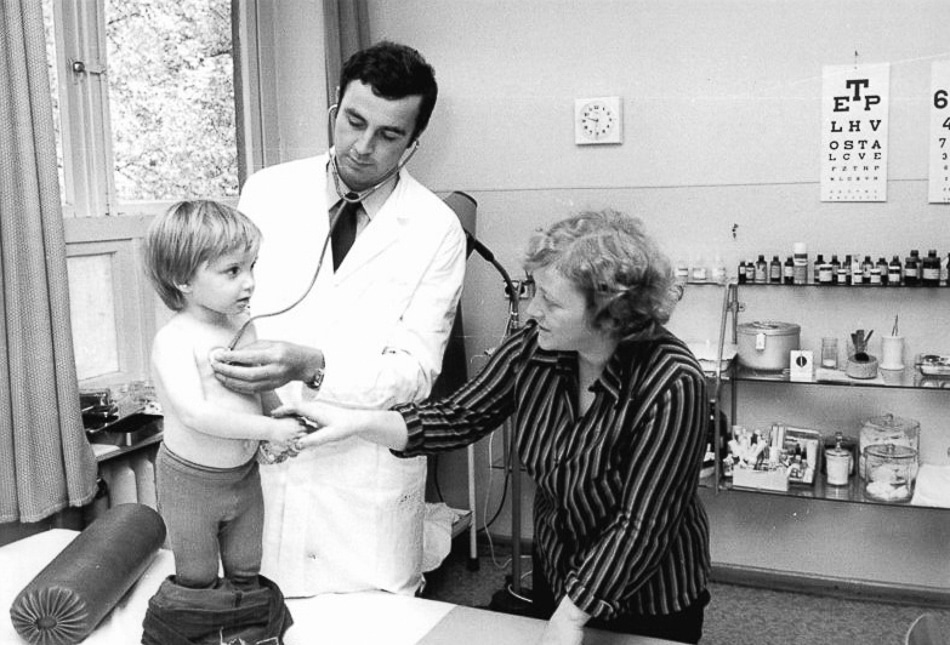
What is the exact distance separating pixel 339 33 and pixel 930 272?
2.21m

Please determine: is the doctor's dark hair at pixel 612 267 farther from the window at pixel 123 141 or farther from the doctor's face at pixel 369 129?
the window at pixel 123 141

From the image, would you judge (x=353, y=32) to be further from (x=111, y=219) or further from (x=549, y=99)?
(x=111, y=219)

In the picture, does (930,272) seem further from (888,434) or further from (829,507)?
(829,507)

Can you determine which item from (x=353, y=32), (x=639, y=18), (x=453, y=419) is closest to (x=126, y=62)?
(x=353, y=32)

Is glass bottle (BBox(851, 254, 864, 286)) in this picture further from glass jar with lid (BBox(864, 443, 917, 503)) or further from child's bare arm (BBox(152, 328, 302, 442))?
child's bare arm (BBox(152, 328, 302, 442))

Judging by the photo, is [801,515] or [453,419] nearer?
[453,419]

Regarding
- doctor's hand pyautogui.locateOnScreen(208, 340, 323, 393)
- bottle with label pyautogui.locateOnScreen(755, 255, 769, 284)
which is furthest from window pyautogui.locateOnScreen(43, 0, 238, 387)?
bottle with label pyautogui.locateOnScreen(755, 255, 769, 284)

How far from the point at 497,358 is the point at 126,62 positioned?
6.23ft

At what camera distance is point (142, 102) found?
3.05 metres

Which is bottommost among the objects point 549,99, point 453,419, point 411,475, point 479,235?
point 411,475

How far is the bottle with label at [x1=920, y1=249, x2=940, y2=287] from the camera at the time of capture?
3.06 m

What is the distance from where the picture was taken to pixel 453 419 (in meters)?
1.69

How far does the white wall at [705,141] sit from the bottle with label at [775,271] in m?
0.09

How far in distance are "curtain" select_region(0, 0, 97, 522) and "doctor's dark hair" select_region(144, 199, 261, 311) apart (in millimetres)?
1227
